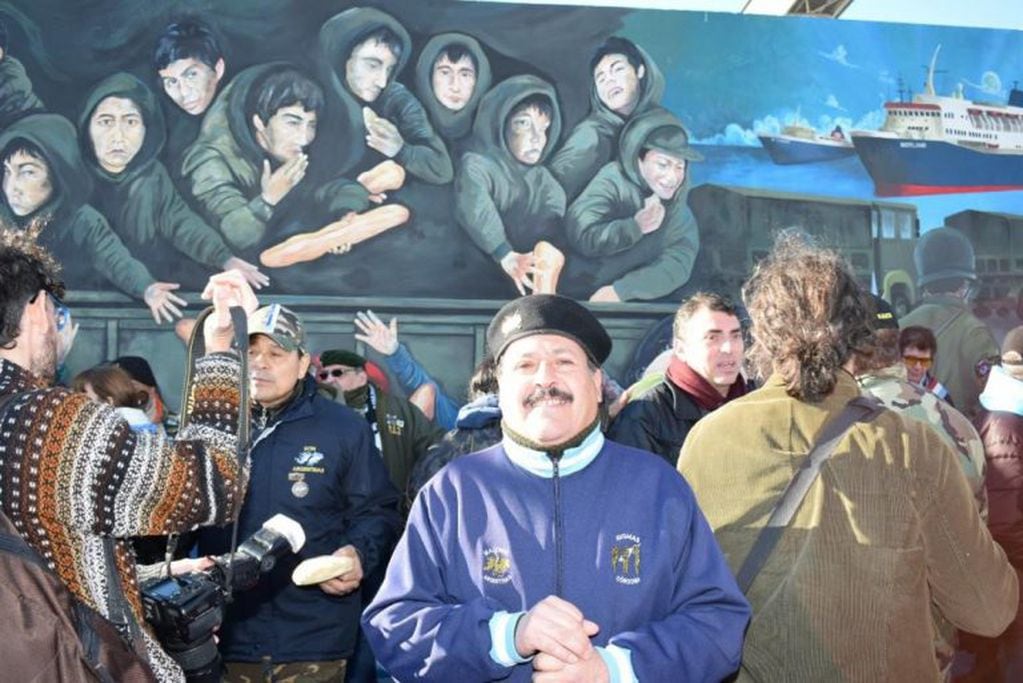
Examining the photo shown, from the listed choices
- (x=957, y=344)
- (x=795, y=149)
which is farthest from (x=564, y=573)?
(x=957, y=344)

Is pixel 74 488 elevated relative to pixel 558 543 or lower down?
elevated

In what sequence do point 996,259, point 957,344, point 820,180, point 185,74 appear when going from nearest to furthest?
1. point 185,74
2. point 957,344
3. point 820,180
4. point 996,259

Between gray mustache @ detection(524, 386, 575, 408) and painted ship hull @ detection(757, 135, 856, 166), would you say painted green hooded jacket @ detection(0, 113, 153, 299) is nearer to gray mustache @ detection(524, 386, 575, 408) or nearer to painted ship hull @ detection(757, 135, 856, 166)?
painted ship hull @ detection(757, 135, 856, 166)

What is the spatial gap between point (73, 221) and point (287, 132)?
4.88 ft

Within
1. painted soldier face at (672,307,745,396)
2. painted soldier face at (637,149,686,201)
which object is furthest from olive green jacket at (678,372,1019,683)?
painted soldier face at (637,149,686,201)

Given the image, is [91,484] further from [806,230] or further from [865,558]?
[806,230]

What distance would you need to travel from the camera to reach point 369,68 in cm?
715

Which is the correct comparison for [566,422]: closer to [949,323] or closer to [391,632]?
[391,632]

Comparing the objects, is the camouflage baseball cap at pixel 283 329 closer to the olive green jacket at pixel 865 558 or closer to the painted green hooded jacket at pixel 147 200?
the olive green jacket at pixel 865 558

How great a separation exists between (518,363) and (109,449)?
0.81 metres

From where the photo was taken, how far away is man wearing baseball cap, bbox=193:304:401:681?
3555 millimetres

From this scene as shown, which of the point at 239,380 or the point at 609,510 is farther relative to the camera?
the point at 239,380

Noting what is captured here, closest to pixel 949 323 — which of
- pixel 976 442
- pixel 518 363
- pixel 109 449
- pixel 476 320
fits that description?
pixel 476 320

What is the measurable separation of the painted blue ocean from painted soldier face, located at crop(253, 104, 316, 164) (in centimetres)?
265
